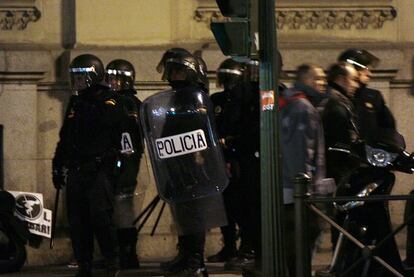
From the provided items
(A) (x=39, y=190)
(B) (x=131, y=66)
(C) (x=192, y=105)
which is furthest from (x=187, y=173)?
(A) (x=39, y=190)

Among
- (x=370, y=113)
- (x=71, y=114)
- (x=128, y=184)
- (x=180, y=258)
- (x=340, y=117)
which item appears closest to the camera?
(x=340, y=117)

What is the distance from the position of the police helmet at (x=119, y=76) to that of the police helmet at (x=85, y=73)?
120 centimetres

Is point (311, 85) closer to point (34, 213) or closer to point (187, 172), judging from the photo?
point (187, 172)

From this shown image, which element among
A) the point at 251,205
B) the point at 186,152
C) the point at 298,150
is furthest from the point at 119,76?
the point at 298,150

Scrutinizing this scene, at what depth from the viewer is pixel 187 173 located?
1015cm

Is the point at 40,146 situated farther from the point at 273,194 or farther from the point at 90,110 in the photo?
the point at 273,194

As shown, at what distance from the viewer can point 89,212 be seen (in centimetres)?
1020

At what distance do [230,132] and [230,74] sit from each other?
2.42ft

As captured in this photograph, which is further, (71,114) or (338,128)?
(71,114)

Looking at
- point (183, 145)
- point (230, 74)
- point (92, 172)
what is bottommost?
point (92, 172)

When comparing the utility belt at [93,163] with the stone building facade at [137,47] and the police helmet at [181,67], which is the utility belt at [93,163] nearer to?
the police helmet at [181,67]

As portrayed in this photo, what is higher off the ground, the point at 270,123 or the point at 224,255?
the point at 270,123

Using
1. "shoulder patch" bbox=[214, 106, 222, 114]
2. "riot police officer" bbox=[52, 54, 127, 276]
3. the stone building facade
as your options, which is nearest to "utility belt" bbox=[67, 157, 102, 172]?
"riot police officer" bbox=[52, 54, 127, 276]

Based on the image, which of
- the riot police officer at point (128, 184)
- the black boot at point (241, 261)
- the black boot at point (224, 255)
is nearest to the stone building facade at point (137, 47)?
the black boot at point (224, 255)
